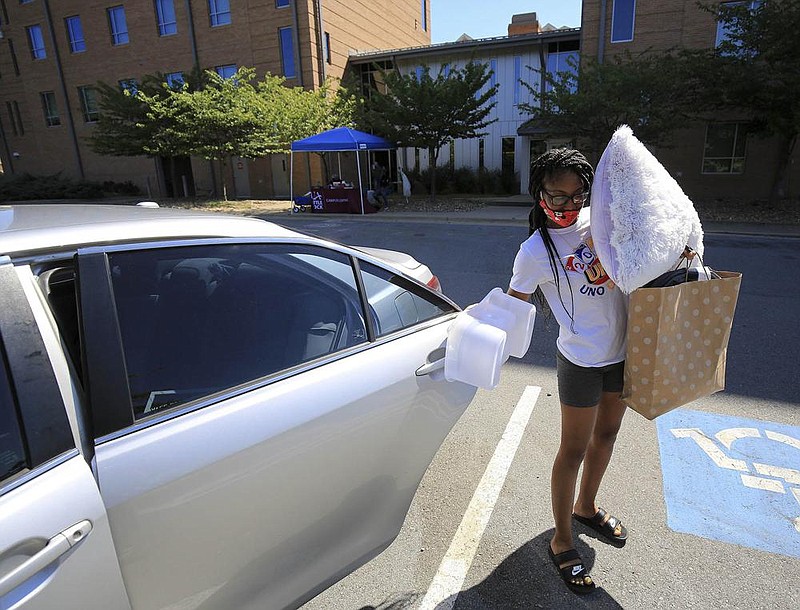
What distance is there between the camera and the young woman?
6.33 ft

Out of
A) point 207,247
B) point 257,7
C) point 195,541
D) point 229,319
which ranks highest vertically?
point 257,7

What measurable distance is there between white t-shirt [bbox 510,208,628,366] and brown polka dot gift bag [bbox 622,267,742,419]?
11 cm

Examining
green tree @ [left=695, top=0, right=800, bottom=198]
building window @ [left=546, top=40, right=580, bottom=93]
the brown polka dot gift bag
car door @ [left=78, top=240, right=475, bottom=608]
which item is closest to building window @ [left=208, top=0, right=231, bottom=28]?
building window @ [left=546, top=40, right=580, bottom=93]

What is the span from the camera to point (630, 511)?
266 centimetres

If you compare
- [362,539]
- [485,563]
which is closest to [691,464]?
[485,563]

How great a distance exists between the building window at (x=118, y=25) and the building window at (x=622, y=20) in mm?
25281

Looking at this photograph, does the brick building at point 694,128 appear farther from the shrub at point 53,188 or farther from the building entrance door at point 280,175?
→ the shrub at point 53,188

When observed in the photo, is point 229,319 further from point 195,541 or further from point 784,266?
point 784,266

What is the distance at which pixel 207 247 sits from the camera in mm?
1699

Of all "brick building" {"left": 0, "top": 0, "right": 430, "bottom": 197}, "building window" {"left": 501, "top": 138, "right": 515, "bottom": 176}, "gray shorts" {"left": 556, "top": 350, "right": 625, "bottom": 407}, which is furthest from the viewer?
"brick building" {"left": 0, "top": 0, "right": 430, "bottom": 197}

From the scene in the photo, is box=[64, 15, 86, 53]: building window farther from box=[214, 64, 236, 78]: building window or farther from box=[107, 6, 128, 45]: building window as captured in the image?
box=[214, 64, 236, 78]: building window

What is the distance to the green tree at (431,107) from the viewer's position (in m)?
17.5

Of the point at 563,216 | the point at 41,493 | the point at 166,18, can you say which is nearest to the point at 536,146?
the point at 166,18

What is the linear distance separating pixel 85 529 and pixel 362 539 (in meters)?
1.02
